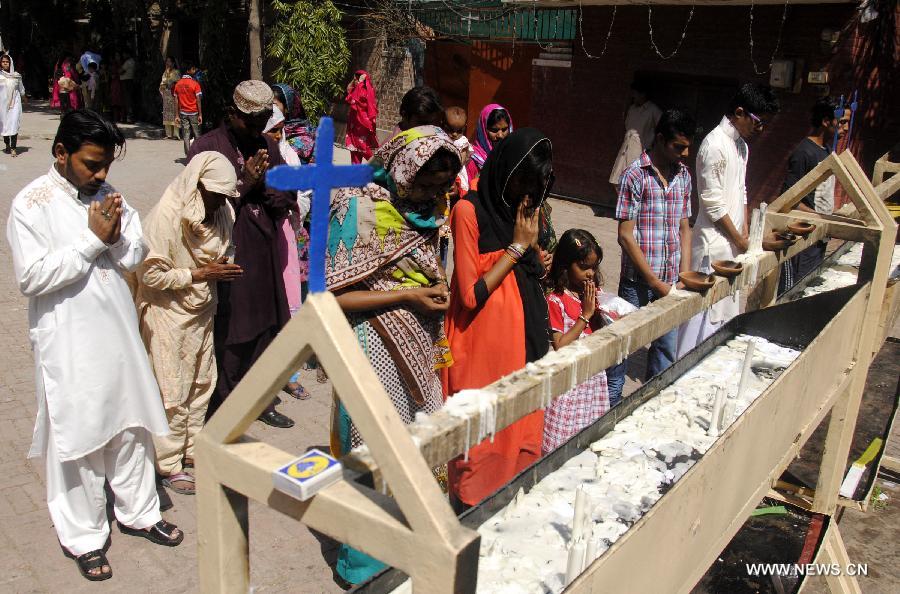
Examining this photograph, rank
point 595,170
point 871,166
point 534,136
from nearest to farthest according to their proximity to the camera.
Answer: point 534,136
point 871,166
point 595,170

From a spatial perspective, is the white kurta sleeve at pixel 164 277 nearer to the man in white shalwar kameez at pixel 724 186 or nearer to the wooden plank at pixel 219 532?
the wooden plank at pixel 219 532

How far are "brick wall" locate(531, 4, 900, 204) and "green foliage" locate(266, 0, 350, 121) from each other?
150 inches

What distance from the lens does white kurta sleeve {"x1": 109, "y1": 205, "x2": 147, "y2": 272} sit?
278 centimetres

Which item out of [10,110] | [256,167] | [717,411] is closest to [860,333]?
[717,411]

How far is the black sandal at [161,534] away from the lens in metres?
3.09

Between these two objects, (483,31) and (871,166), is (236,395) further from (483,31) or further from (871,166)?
(483,31)

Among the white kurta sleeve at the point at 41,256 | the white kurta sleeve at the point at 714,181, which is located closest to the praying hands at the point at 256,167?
the white kurta sleeve at the point at 41,256

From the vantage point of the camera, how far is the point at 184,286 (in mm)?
3285

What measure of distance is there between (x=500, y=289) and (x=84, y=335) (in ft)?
4.97

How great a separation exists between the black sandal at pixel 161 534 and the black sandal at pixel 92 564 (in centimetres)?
23

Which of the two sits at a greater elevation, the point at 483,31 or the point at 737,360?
the point at 483,31

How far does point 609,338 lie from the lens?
1786 millimetres

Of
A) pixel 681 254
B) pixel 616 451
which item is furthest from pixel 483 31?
pixel 616 451

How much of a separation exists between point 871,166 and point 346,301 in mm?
8638
